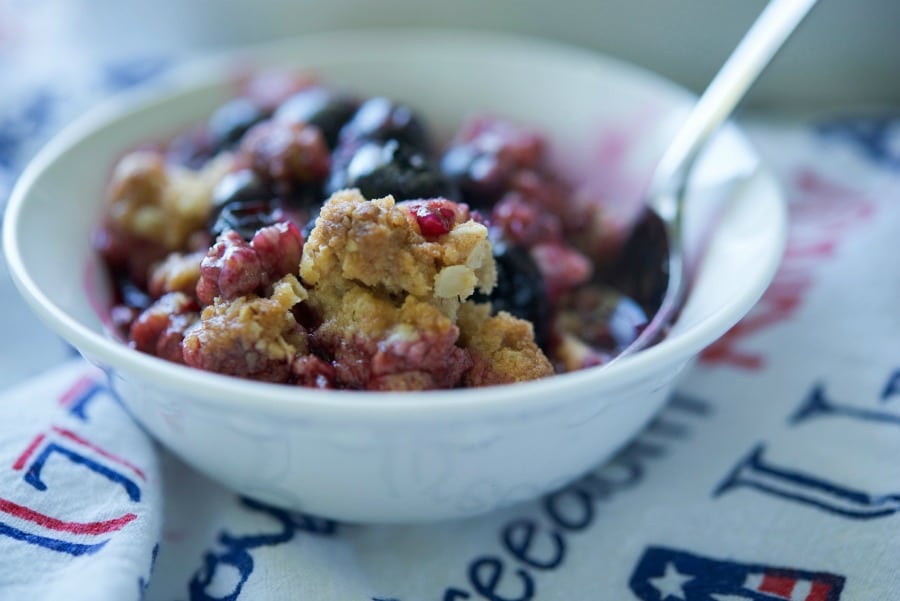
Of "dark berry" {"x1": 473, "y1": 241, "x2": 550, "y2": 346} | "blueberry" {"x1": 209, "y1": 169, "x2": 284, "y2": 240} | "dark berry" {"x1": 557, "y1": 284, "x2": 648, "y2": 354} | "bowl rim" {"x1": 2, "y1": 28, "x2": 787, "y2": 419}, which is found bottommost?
"bowl rim" {"x1": 2, "y1": 28, "x2": 787, "y2": 419}

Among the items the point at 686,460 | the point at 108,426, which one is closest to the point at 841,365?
the point at 686,460

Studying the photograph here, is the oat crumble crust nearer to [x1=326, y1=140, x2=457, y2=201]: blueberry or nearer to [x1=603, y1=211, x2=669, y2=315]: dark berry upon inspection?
[x1=326, y1=140, x2=457, y2=201]: blueberry

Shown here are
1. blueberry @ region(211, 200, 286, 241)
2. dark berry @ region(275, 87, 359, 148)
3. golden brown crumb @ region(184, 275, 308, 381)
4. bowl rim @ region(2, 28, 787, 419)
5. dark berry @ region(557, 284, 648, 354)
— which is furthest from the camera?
dark berry @ region(275, 87, 359, 148)

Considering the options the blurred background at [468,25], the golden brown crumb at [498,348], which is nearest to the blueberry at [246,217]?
the golden brown crumb at [498,348]

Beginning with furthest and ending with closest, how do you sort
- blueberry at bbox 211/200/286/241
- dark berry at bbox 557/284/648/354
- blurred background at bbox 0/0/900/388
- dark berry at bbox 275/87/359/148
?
blurred background at bbox 0/0/900/388
dark berry at bbox 275/87/359/148
dark berry at bbox 557/284/648/354
blueberry at bbox 211/200/286/241

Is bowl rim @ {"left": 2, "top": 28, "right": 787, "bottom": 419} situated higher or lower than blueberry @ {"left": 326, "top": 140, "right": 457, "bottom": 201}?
lower

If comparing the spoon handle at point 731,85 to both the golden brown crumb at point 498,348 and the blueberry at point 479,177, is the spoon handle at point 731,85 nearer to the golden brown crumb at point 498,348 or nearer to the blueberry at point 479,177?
the blueberry at point 479,177

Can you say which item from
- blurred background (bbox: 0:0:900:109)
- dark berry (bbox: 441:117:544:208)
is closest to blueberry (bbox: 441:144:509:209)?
dark berry (bbox: 441:117:544:208)
